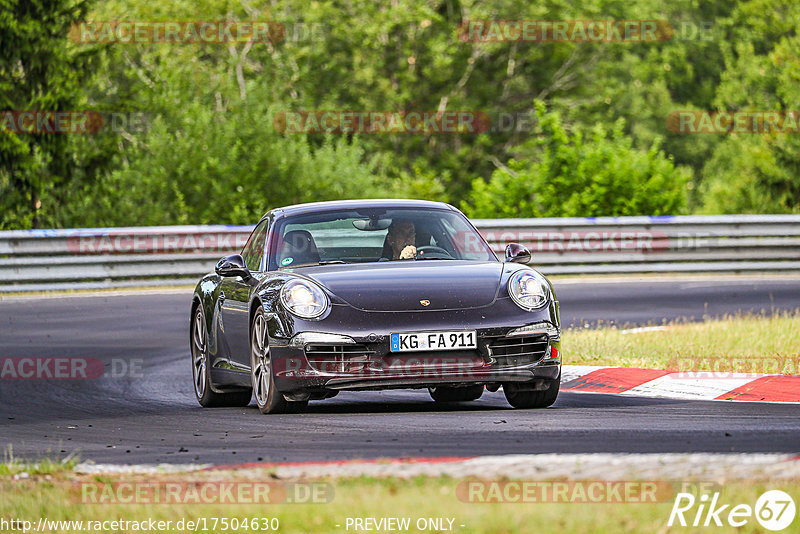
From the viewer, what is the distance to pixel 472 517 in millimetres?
5004

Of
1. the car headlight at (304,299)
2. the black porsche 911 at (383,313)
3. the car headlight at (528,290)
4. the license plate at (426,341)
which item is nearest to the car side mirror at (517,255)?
the black porsche 911 at (383,313)

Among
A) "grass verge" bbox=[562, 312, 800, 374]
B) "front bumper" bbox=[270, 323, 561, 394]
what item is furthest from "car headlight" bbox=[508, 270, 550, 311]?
"grass verge" bbox=[562, 312, 800, 374]

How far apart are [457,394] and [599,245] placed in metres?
13.6

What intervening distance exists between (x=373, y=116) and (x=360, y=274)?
140ft

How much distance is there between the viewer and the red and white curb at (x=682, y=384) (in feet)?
32.2

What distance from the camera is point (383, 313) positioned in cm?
896

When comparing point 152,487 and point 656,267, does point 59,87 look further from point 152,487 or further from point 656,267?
point 152,487

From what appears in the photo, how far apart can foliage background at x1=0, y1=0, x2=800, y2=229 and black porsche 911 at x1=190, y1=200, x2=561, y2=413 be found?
18.1 m

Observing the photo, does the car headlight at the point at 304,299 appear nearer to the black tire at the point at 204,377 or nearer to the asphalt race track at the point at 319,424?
the asphalt race track at the point at 319,424

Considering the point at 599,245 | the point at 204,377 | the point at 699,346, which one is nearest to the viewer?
the point at 204,377

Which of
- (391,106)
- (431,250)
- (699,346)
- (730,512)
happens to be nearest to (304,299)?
(431,250)

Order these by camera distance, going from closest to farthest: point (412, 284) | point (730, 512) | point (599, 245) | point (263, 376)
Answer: point (730, 512) → point (412, 284) → point (263, 376) → point (599, 245)

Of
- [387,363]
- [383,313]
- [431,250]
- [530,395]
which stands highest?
[431,250]

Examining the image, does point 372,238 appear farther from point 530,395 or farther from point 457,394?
point 530,395
